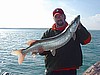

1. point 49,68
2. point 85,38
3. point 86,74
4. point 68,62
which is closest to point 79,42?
point 85,38

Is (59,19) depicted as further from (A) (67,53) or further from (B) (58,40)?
(A) (67,53)

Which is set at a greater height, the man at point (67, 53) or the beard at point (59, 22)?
the beard at point (59, 22)

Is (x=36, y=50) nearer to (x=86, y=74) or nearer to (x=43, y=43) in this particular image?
(x=43, y=43)

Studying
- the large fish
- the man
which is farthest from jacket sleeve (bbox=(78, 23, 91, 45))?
the large fish

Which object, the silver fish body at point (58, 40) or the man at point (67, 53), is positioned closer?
the silver fish body at point (58, 40)

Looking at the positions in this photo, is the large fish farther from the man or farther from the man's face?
the man's face

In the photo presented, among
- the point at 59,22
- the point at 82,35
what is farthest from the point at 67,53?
the point at 59,22

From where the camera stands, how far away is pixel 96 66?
11719mm

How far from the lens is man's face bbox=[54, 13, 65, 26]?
227 inches

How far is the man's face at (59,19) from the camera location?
5777 mm

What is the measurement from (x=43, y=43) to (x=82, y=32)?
0.96 m

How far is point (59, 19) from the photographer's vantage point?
5.78 meters

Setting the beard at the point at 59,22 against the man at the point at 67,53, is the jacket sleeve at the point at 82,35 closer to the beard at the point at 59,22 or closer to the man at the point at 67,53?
the man at the point at 67,53

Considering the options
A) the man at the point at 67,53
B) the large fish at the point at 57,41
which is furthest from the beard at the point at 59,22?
the large fish at the point at 57,41
